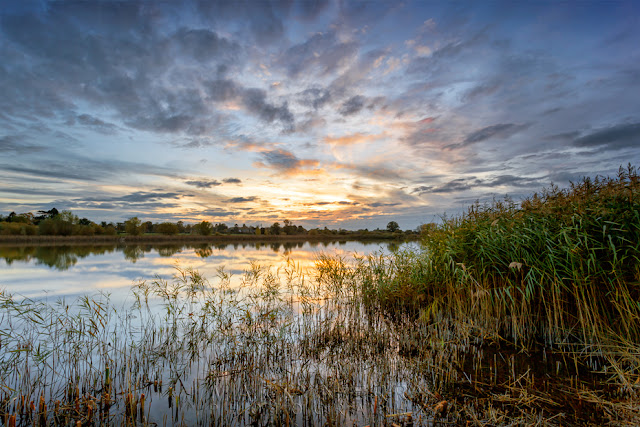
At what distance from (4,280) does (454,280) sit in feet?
74.3

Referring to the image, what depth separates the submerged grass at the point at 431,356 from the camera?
3.84 m

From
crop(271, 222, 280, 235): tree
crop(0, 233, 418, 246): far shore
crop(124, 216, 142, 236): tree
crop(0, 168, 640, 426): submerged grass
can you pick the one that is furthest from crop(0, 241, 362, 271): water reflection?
crop(271, 222, 280, 235): tree

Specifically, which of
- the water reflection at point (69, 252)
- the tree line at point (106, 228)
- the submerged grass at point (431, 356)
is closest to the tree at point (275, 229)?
the tree line at point (106, 228)

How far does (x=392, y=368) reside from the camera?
5.16 meters

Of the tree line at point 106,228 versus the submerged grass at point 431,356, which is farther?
the tree line at point 106,228

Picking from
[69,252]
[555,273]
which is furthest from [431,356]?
[69,252]

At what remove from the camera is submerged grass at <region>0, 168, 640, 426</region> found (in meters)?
3.84

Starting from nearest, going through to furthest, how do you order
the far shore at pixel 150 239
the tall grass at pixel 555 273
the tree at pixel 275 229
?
the tall grass at pixel 555 273
the far shore at pixel 150 239
the tree at pixel 275 229

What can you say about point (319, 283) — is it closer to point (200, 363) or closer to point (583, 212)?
point (200, 363)

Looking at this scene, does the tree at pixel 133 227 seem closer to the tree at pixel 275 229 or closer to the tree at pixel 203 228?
the tree at pixel 203 228

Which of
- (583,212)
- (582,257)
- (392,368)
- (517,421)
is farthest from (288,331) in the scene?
(583,212)

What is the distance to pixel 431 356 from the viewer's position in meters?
5.37

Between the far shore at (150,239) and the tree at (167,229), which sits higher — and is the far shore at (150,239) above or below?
below

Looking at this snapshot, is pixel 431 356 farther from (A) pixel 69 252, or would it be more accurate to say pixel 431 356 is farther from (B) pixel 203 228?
(B) pixel 203 228
